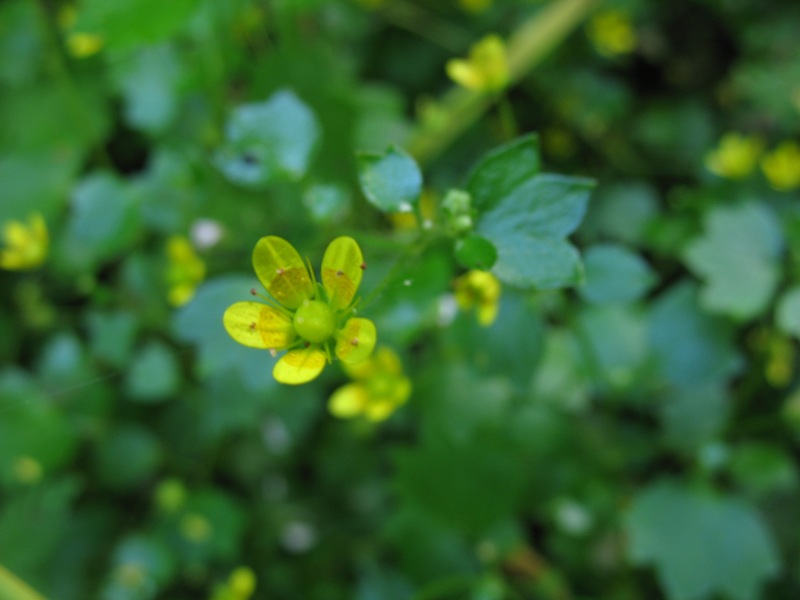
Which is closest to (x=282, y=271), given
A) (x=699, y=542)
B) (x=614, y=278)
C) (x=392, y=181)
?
(x=392, y=181)

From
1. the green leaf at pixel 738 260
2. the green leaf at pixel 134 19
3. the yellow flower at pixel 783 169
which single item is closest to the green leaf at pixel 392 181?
the green leaf at pixel 134 19

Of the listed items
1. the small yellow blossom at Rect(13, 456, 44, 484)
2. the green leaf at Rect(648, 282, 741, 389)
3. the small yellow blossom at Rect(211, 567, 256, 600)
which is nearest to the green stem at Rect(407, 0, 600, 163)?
the green leaf at Rect(648, 282, 741, 389)

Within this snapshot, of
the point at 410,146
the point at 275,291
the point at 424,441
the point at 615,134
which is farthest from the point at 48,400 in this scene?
the point at 615,134

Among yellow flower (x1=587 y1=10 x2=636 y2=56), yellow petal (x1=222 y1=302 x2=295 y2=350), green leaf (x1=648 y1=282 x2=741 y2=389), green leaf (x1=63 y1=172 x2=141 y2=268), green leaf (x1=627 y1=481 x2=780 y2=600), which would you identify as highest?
yellow petal (x1=222 y1=302 x2=295 y2=350)

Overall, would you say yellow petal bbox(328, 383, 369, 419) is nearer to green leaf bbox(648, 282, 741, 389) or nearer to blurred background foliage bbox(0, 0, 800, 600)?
blurred background foliage bbox(0, 0, 800, 600)

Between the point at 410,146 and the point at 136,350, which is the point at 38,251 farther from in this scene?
the point at 410,146

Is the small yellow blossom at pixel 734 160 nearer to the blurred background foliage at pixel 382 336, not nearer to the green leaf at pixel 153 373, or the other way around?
the blurred background foliage at pixel 382 336
